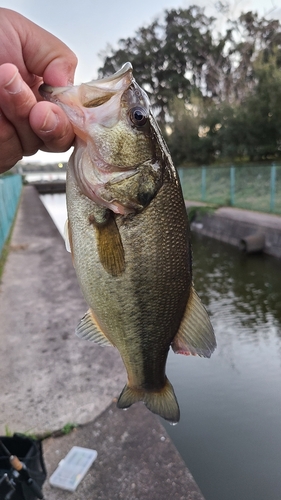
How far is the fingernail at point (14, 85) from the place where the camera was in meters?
1.22

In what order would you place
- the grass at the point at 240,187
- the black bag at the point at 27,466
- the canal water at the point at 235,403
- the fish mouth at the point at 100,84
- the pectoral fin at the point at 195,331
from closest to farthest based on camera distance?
1. the fish mouth at the point at 100,84
2. the pectoral fin at the point at 195,331
3. the black bag at the point at 27,466
4. the canal water at the point at 235,403
5. the grass at the point at 240,187

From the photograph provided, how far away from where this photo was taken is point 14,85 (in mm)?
1226

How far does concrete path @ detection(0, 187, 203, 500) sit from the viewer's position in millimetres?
2848

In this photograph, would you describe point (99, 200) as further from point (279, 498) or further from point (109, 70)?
point (109, 70)

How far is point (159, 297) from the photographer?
5.08ft

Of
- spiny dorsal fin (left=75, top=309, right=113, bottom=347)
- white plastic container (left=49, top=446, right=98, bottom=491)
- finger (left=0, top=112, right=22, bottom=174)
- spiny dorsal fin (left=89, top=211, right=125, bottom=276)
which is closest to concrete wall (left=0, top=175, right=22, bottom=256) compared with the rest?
white plastic container (left=49, top=446, right=98, bottom=491)

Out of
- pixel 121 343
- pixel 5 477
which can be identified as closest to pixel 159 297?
pixel 121 343

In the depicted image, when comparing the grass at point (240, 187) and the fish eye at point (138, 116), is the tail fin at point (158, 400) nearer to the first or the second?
the fish eye at point (138, 116)

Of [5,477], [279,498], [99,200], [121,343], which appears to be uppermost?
[99,200]

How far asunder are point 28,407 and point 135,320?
2564mm

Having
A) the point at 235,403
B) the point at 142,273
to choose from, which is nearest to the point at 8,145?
the point at 142,273

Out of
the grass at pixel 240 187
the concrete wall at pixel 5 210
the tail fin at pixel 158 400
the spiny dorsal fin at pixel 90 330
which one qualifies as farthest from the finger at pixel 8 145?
the grass at pixel 240 187

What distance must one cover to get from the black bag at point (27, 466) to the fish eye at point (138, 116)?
2088mm

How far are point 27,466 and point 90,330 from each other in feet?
4.43
